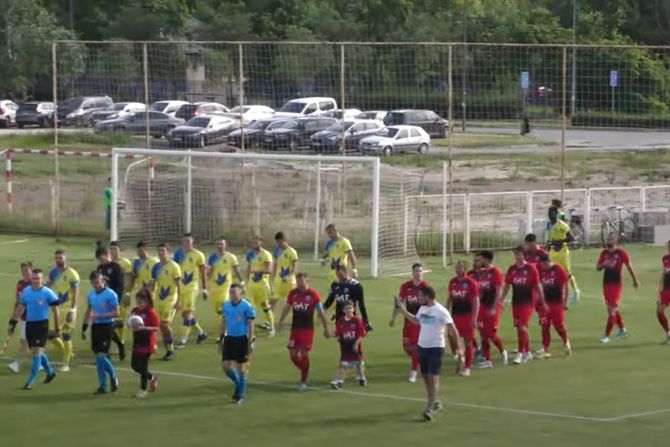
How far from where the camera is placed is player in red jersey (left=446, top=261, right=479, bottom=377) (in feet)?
77.8

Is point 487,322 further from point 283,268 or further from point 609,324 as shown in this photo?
point 283,268

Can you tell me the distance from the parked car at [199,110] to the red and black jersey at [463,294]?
29.6 m

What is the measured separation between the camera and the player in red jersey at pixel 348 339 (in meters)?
22.3

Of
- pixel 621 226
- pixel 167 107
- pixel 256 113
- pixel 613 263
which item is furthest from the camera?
pixel 167 107

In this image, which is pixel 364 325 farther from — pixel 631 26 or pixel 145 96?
pixel 631 26

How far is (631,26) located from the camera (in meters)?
89.2

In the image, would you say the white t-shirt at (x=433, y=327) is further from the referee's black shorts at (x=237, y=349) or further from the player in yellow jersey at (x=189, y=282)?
the player in yellow jersey at (x=189, y=282)

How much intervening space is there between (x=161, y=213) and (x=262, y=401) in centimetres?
1862

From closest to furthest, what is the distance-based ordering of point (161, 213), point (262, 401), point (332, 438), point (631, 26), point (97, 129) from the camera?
point (332, 438) → point (262, 401) → point (161, 213) → point (97, 129) → point (631, 26)

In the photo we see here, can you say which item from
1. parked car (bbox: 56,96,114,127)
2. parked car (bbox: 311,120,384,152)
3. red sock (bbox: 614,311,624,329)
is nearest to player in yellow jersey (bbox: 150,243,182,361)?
red sock (bbox: 614,311,624,329)

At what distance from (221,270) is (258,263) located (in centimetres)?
87

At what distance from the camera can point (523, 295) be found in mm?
24859

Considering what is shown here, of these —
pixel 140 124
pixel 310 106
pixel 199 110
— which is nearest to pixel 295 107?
pixel 310 106

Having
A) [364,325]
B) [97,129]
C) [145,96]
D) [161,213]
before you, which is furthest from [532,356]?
[97,129]
